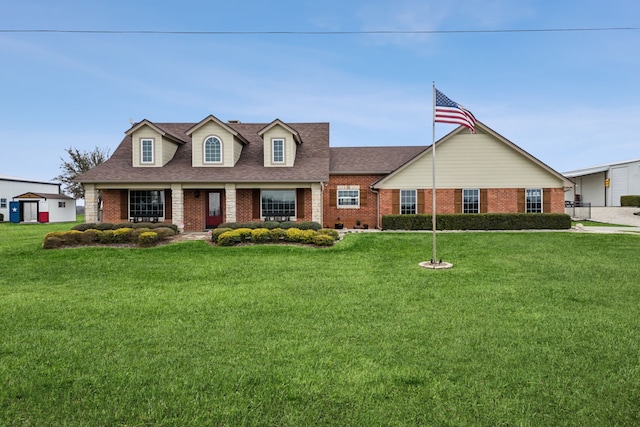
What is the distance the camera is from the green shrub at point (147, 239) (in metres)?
15.0

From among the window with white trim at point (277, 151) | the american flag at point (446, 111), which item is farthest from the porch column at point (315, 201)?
the american flag at point (446, 111)

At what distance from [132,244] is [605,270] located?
1628 centimetres

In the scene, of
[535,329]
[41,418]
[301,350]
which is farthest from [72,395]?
[535,329]

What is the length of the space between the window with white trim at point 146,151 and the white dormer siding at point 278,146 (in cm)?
632

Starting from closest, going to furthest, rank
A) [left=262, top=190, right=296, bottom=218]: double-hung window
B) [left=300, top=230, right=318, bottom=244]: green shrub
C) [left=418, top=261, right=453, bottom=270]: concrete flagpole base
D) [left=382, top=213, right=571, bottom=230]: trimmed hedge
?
[left=418, top=261, right=453, bottom=270]: concrete flagpole base < [left=300, top=230, right=318, bottom=244]: green shrub < [left=382, top=213, right=571, bottom=230]: trimmed hedge < [left=262, top=190, right=296, bottom=218]: double-hung window

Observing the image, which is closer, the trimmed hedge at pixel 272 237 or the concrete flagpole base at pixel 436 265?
the concrete flagpole base at pixel 436 265

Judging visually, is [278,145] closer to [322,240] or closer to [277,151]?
[277,151]

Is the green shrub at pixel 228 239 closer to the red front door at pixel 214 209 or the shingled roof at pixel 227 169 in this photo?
the shingled roof at pixel 227 169

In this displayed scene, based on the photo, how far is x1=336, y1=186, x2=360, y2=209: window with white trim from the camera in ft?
76.6

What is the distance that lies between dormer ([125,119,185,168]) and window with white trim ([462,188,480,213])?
1724cm

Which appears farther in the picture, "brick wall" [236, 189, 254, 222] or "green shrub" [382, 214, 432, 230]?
"brick wall" [236, 189, 254, 222]

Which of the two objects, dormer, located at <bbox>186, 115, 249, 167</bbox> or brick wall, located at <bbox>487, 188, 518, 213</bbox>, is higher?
dormer, located at <bbox>186, 115, 249, 167</bbox>

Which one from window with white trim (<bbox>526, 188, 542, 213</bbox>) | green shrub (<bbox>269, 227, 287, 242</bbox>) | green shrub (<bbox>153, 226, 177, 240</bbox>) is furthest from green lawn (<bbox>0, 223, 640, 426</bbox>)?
window with white trim (<bbox>526, 188, 542, 213</bbox>)

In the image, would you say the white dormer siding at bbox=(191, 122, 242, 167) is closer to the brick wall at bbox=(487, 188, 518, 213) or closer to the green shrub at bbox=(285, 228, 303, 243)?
the green shrub at bbox=(285, 228, 303, 243)
